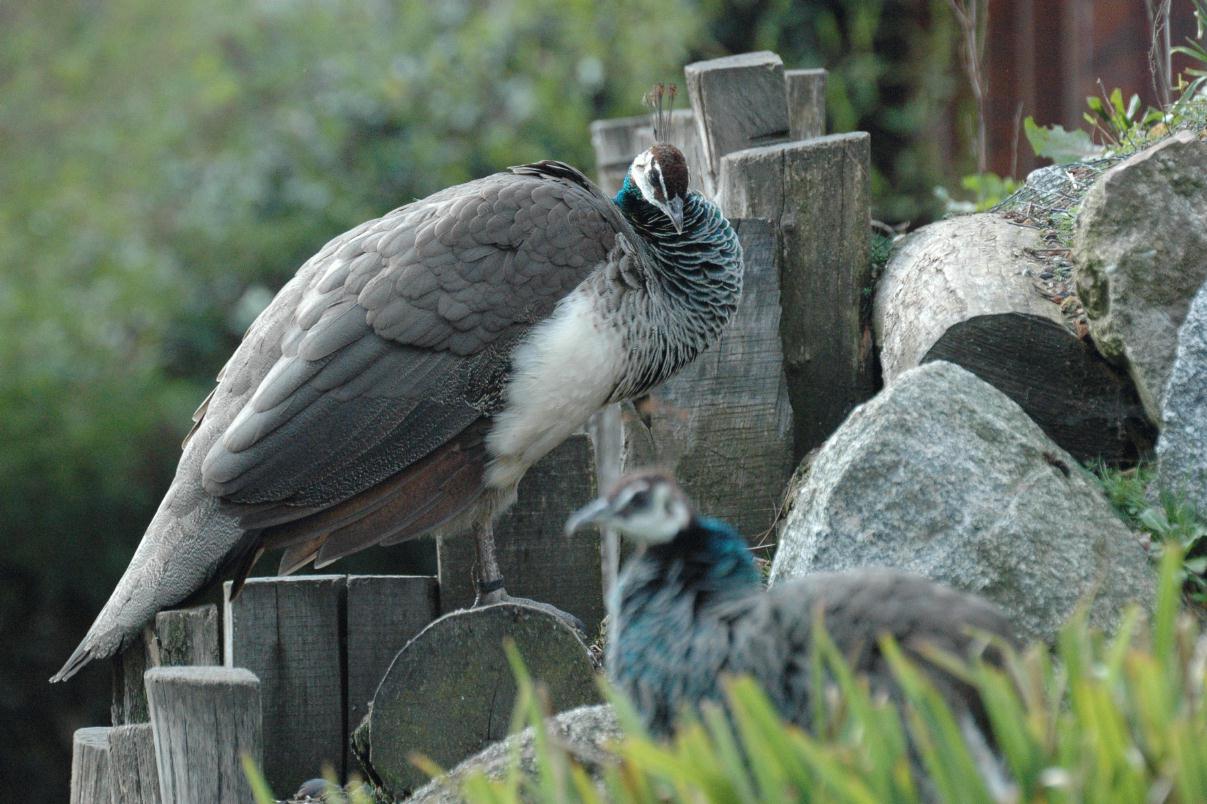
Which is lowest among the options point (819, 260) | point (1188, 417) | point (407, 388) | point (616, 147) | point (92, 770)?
point (92, 770)

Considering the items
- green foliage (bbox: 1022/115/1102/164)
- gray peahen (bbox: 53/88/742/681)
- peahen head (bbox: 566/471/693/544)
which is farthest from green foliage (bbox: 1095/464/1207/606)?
green foliage (bbox: 1022/115/1102/164)

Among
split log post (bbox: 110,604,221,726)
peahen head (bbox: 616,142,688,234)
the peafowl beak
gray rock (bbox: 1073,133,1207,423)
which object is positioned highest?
peahen head (bbox: 616,142,688,234)

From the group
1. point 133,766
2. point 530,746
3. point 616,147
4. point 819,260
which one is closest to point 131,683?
point 133,766

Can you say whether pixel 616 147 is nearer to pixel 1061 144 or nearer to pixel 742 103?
pixel 742 103

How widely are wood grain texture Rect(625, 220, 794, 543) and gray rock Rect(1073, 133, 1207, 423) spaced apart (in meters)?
1.10

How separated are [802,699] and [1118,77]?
19.1 ft

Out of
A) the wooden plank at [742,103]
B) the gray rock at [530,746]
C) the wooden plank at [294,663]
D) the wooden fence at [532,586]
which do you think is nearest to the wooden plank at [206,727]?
the wooden fence at [532,586]

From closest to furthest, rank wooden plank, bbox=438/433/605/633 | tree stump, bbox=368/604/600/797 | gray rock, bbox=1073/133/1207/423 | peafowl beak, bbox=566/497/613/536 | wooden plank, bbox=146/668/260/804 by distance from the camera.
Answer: peafowl beak, bbox=566/497/613/536
wooden plank, bbox=146/668/260/804
tree stump, bbox=368/604/600/797
gray rock, bbox=1073/133/1207/423
wooden plank, bbox=438/433/605/633

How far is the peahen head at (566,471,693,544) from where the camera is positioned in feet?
8.41

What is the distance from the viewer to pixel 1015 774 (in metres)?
1.86

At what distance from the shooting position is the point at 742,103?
5.28m

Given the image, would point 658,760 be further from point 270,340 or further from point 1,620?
point 1,620

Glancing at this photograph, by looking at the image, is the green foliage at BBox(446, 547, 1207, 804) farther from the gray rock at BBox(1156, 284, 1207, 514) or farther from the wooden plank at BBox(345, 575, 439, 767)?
the wooden plank at BBox(345, 575, 439, 767)

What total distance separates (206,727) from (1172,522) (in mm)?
2140
